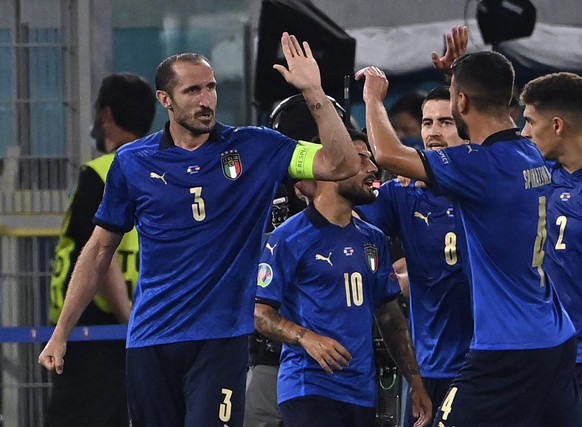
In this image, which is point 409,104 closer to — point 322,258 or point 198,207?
point 322,258

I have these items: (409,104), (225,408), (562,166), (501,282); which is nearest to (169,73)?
(225,408)

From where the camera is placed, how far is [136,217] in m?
6.75

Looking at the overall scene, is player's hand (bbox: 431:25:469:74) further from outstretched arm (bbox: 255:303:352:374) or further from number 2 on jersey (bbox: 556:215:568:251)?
outstretched arm (bbox: 255:303:352:374)

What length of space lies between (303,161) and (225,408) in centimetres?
104

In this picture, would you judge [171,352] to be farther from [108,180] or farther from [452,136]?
[452,136]

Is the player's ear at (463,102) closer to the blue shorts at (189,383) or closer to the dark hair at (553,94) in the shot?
the blue shorts at (189,383)

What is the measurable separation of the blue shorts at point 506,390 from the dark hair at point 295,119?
2477mm

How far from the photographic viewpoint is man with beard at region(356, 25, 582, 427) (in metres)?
6.15

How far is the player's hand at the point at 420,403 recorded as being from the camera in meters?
7.18

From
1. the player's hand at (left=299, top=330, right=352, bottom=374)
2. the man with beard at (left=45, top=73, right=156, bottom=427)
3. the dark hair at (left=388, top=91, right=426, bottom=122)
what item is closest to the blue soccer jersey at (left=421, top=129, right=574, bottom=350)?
the player's hand at (left=299, top=330, right=352, bottom=374)

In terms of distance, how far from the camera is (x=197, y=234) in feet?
21.5

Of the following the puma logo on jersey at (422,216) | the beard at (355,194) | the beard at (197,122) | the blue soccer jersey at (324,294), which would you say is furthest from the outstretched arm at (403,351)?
the beard at (197,122)

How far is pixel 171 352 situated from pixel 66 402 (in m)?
1.27

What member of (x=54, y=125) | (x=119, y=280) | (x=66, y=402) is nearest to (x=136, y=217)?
(x=119, y=280)
